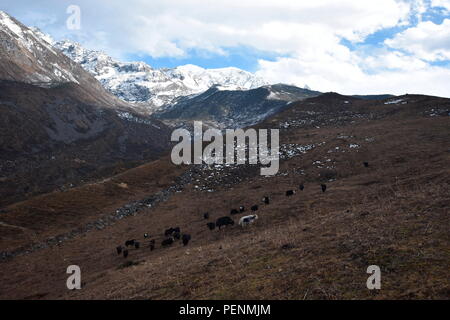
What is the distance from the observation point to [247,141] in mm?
79125

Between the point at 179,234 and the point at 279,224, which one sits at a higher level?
the point at 279,224

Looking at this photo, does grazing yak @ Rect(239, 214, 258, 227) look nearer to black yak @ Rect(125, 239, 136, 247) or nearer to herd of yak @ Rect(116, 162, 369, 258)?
herd of yak @ Rect(116, 162, 369, 258)

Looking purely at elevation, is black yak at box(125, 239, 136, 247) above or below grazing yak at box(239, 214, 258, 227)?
below

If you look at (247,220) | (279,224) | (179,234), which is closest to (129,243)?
(179,234)

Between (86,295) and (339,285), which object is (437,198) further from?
(86,295)

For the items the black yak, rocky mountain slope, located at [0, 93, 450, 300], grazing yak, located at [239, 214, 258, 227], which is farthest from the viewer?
the black yak

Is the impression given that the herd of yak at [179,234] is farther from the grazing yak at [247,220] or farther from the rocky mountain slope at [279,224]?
the rocky mountain slope at [279,224]

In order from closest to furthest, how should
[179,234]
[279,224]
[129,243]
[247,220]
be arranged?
[279,224]
[247,220]
[179,234]
[129,243]

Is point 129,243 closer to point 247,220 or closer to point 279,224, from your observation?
point 247,220

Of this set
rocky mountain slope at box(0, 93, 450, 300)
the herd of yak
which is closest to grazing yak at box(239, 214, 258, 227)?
the herd of yak

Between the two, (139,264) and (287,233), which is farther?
(139,264)

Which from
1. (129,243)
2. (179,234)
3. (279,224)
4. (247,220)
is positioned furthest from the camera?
(129,243)
